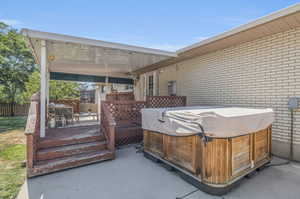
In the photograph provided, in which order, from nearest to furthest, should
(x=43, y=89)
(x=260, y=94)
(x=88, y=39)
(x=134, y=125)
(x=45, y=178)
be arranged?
(x=45, y=178) → (x=43, y=89) → (x=88, y=39) → (x=260, y=94) → (x=134, y=125)

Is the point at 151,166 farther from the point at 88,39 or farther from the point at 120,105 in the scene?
the point at 88,39

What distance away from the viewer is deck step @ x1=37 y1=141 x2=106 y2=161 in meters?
3.61

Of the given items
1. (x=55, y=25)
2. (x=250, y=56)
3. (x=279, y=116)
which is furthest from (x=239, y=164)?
(x=55, y=25)

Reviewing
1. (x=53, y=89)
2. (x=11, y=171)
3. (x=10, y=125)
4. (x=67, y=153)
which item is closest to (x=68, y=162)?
(x=67, y=153)

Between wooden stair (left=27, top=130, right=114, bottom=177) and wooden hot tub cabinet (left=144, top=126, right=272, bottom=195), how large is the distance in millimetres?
1706

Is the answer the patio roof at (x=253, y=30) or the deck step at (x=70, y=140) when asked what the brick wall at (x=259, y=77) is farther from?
the deck step at (x=70, y=140)

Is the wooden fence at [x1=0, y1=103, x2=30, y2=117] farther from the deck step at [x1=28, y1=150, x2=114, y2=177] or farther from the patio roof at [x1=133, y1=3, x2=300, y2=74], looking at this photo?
the patio roof at [x1=133, y1=3, x2=300, y2=74]

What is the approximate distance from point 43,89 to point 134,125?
3.11 m

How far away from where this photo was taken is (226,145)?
250 centimetres

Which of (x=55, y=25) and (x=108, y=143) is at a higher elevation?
(x=55, y=25)

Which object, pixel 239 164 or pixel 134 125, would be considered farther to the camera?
pixel 134 125

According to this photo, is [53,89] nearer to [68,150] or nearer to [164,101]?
[164,101]

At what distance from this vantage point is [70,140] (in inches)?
165

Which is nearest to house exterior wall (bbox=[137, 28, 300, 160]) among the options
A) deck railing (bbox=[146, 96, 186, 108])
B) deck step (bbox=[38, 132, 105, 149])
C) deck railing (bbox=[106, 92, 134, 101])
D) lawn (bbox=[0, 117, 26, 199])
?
deck railing (bbox=[146, 96, 186, 108])
